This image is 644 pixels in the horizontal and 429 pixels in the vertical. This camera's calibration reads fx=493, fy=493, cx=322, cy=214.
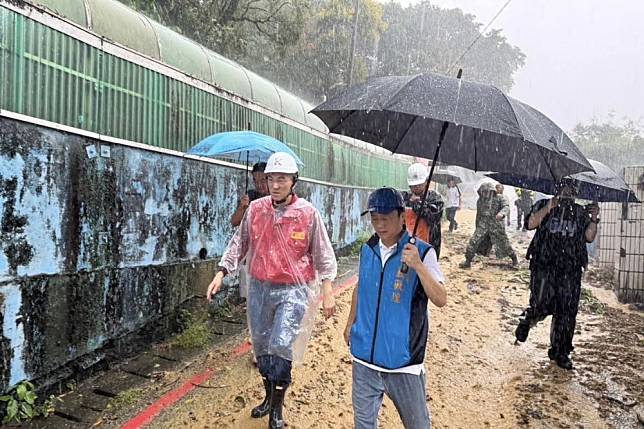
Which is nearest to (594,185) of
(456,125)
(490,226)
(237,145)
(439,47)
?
(456,125)

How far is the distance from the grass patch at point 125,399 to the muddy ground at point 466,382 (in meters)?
0.01

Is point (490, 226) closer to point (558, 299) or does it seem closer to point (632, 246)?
point (632, 246)

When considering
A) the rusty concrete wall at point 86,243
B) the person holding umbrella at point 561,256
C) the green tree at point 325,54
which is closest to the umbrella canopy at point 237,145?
the rusty concrete wall at point 86,243

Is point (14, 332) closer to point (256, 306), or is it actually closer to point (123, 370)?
point (123, 370)

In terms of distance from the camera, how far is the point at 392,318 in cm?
243

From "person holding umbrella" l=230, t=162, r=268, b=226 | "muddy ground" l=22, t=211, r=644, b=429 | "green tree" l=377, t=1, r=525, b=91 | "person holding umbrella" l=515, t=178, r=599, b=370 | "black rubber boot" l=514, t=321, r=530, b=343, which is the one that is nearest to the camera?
"muddy ground" l=22, t=211, r=644, b=429

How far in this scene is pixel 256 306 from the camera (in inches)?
133

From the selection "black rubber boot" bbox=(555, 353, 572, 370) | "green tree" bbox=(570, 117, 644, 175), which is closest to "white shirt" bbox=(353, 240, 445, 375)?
"black rubber boot" bbox=(555, 353, 572, 370)

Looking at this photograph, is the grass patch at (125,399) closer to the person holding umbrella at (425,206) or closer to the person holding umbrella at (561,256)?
the person holding umbrella at (425,206)

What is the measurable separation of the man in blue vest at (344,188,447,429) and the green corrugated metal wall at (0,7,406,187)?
9.25 ft

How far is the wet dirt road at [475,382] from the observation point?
148 inches

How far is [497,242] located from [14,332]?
8629mm

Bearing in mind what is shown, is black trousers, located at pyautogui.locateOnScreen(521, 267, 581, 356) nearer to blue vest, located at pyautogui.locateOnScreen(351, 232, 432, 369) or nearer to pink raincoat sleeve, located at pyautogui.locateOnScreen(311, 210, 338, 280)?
pink raincoat sleeve, located at pyautogui.locateOnScreen(311, 210, 338, 280)

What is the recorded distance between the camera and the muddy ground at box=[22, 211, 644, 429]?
3.74 metres
